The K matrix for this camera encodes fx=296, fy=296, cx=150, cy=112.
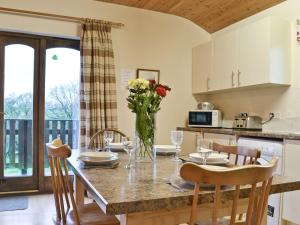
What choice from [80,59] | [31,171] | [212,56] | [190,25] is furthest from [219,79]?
[31,171]

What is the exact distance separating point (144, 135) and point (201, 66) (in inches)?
106

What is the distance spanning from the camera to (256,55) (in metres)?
3.25

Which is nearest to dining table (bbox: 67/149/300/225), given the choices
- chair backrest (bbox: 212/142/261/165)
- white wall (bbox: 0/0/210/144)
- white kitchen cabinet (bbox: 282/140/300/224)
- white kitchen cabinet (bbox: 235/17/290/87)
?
Result: chair backrest (bbox: 212/142/261/165)

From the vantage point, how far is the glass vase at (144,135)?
1681mm

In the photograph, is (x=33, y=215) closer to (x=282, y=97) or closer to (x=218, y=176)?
(x=218, y=176)

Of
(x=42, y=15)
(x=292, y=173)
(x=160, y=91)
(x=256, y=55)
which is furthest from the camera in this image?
(x=42, y=15)

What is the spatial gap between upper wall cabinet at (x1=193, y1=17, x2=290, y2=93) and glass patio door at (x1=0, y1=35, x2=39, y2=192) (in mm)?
2353

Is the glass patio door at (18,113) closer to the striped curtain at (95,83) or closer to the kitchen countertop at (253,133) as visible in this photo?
the striped curtain at (95,83)

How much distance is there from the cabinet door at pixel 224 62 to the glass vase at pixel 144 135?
2146 mm

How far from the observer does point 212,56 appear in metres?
3.95

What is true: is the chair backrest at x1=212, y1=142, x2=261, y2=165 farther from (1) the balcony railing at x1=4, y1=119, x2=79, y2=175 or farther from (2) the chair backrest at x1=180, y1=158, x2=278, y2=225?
(1) the balcony railing at x1=4, y1=119, x2=79, y2=175

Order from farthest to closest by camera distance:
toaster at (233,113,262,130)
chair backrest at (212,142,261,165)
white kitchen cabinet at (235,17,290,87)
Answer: toaster at (233,113,262,130) → white kitchen cabinet at (235,17,290,87) → chair backrest at (212,142,261,165)

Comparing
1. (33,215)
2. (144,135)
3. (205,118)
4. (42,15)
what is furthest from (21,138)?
(144,135)

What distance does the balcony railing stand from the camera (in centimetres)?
357
